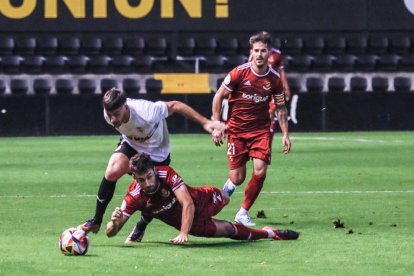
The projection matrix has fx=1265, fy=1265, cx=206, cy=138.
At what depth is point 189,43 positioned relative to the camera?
3553 centimetres

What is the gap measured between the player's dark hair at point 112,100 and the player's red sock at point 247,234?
153 centimetres

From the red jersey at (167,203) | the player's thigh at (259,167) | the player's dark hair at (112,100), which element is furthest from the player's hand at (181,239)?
the player's thigh at (259,167)

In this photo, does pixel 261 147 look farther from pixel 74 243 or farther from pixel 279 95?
pixel 74 243

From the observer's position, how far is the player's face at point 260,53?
12625 millimetres

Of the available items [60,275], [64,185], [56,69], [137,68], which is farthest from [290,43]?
[60,275]

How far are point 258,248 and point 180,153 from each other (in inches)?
555

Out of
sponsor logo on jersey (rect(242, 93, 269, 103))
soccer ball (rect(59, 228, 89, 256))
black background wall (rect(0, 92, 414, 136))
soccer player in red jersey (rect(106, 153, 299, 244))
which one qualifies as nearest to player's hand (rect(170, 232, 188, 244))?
soccer player in red jersey (rect(106, 153, 299, 244))

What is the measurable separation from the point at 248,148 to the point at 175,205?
279cm

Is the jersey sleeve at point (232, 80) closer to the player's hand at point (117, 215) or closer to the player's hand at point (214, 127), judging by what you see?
the player's hand at point (117, 215)

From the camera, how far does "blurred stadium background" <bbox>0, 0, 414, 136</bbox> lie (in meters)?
34.5

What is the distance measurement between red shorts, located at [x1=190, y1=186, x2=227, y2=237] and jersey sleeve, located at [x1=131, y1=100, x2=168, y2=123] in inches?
30.1

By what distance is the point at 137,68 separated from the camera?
3525cm

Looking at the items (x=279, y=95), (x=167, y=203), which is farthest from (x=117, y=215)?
(x=279, y=95)

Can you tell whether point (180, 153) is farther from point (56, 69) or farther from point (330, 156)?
point (56, 69)
